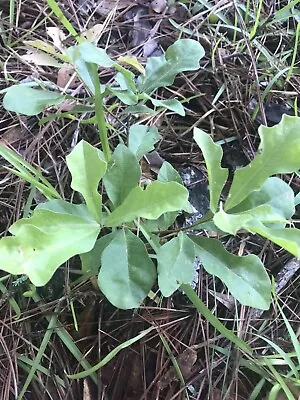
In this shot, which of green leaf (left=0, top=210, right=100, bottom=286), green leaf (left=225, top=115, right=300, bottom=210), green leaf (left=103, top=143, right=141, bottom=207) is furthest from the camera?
green leaf (left=103, top=143, right=141, bottom=207)

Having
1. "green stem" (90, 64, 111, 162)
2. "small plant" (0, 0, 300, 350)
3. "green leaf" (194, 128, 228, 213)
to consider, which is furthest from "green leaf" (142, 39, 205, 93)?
"green leaf" (194, 128, 228, 213)

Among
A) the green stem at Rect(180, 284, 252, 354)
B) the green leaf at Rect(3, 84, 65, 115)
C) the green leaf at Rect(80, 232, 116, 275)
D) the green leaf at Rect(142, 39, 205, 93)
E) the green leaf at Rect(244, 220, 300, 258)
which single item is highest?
the green leaf at Rect(142, 39, 205, 93)

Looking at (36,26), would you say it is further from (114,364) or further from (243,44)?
(114,364)

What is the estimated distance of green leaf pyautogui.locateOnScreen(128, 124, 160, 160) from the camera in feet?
3.31

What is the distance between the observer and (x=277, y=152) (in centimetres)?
80

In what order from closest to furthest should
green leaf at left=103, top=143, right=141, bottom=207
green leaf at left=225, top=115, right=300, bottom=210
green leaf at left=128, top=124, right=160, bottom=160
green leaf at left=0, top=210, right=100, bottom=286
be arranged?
1. green leaf at left=0, top=210, right=100, bottom=286
2. green leaf at left=225, top=115, right=300, bottom=210
3. green leaf at left=103, top=143, right=141, bottom=207
4. green leaf at left=128, top=124, right=160, bottom=160

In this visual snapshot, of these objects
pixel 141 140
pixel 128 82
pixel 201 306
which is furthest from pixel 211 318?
pixel 128 82

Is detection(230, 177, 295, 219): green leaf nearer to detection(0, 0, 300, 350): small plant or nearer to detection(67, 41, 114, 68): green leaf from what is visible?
detection(0, 0, 300, 350): small plant

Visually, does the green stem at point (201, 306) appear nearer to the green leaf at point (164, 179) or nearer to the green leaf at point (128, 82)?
the green leaf at point (164, 179)

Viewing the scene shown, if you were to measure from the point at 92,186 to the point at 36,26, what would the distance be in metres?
0.71

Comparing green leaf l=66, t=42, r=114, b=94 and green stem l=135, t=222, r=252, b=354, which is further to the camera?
green stem l=135, t=222, r=252, b=354

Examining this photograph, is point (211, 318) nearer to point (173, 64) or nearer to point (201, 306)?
point (201, 306)

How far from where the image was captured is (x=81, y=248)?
0.76 metres

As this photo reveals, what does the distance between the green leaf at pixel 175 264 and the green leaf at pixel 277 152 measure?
0.16 metres
